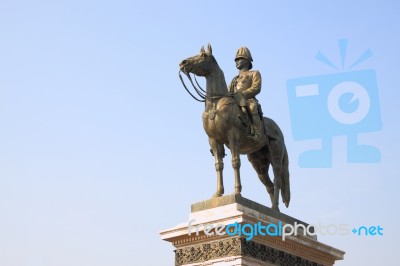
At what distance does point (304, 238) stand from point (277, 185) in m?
1.32

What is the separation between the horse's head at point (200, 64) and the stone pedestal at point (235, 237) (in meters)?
2.50

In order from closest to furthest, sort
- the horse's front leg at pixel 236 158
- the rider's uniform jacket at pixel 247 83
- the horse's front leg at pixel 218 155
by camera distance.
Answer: the horse's front leg at pixel 236 158
the horse's front leg at pixel 218 155
the rider's uniform jacket at pixel 247 83

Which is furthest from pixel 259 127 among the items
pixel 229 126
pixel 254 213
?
pixel 254 213

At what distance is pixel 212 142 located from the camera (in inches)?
550

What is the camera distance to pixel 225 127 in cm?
1366

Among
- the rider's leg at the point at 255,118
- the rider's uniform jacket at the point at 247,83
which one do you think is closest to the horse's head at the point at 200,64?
the rider's uniform jacket at the point at 247,83

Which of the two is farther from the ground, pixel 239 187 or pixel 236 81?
pixel 236 81

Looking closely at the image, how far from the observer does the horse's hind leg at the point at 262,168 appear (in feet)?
49.9

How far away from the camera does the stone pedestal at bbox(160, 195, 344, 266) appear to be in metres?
12.7

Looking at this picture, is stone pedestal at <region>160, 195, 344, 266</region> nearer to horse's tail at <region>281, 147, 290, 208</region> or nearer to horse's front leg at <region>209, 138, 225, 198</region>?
horse's front leg at <region>209, 138, 225, 198</region>

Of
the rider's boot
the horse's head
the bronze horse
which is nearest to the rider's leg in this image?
the rider's boot

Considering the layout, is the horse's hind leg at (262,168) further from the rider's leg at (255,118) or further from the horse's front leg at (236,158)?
the horse's front leg at (236,158)

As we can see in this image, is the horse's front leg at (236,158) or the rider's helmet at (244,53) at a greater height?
the rider's helmet at (244,53)

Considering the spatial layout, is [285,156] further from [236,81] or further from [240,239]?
[240,239]
